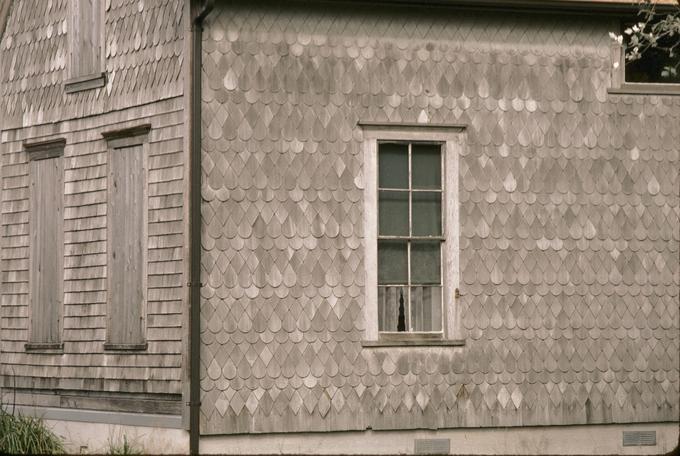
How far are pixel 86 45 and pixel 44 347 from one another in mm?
3740

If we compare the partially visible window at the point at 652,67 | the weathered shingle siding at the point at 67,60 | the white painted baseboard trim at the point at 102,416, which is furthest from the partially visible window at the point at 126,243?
the partially visible window at the point at 652,67

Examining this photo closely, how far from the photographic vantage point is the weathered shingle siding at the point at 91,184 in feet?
54.1

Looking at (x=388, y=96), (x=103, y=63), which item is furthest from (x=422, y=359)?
(x=103, y=63)

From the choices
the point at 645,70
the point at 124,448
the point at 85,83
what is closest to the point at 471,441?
the point at 124,448

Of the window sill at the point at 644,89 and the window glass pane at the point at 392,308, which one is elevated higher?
the window sill at the point at 644,89

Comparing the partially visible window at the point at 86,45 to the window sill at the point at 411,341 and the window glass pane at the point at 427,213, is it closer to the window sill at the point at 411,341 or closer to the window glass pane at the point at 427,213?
the window glass pane at the point at 427,213

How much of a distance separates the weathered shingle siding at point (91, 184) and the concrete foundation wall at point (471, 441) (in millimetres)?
1052

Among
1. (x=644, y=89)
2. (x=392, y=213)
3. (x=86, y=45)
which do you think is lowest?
(x=392, y=213)

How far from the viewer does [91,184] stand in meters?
18.0

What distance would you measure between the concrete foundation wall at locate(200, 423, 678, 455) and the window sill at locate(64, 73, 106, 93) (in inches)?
185

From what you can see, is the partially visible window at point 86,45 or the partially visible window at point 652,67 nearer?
the partially visible window at point 652,67

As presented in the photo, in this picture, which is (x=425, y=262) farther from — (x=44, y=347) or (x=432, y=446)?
(x=44, y=347)

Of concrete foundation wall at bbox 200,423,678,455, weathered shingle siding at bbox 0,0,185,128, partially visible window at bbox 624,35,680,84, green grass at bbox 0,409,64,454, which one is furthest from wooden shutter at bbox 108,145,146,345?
partially visible window at bbox 624,35,680,84

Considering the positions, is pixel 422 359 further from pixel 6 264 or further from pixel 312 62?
pixel 6 264
